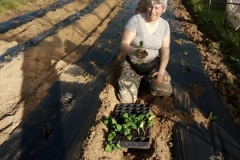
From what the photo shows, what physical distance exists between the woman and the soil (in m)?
0.25

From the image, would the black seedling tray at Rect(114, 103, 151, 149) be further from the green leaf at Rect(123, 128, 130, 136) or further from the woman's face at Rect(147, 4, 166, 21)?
the woman's face at Rect(147, 4, 166, 21)

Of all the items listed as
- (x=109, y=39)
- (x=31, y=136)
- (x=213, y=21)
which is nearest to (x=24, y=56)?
(x=109, y=39)

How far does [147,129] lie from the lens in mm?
3242

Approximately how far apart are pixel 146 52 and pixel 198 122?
50.1 inches

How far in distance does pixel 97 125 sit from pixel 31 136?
904mm

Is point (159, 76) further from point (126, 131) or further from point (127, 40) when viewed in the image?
point (126, 131)

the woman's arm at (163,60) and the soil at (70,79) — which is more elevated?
the woman's arm at (163,60)

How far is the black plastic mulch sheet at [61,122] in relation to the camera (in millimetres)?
2986

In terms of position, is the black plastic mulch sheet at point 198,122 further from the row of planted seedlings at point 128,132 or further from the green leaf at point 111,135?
the green leaf at point 111,135

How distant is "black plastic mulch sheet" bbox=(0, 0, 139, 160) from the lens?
9.80ft

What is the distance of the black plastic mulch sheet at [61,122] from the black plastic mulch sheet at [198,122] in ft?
4.34

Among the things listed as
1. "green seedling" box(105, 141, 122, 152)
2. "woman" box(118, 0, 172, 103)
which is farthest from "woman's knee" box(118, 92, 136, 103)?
"green seedling" box(105, 141, 122, 152)

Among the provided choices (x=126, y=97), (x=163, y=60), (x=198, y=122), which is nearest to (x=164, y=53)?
(x=163, y=60)

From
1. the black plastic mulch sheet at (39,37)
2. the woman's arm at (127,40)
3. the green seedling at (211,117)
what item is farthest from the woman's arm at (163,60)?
the black plastic mulch sheet at (39,37)
